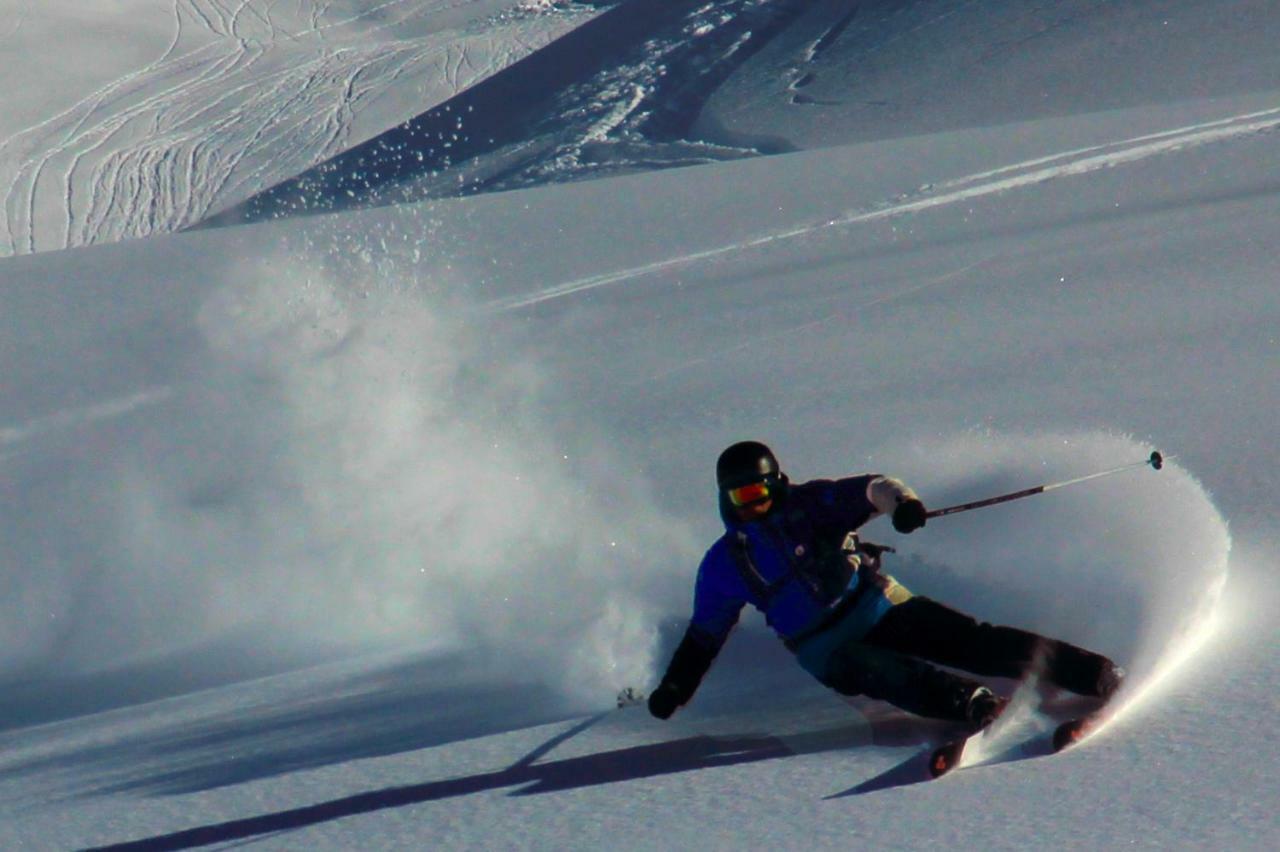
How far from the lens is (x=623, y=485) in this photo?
7.50 meters

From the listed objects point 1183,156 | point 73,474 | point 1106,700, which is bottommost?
point 1106,700

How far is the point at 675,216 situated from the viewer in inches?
499

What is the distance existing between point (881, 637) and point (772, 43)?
19694 mm

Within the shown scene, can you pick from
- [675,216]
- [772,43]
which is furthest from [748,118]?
[675,216]

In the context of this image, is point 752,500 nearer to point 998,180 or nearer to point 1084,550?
point 1084,550

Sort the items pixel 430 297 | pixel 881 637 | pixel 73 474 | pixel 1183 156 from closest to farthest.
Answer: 1. pixel 881 637
2. pixel 73 474
3. pixel 430 297
4. pixel 1183 156

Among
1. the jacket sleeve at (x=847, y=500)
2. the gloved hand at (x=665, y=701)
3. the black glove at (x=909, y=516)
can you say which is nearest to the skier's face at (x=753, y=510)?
the jacket sleeve at (x=847, y=500)

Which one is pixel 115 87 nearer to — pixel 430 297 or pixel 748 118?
pixel 748 118

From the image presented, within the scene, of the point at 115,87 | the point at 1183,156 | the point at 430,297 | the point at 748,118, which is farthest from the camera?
the point at 115,87

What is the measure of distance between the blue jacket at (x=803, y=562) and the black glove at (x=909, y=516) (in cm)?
24

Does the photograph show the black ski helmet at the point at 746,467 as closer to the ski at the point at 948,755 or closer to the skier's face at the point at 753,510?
the skier's face at the point at 753,510

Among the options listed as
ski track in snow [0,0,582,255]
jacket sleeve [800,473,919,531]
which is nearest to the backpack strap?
jacket sleeve [800,473,919,531]

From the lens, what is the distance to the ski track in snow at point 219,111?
859 inches

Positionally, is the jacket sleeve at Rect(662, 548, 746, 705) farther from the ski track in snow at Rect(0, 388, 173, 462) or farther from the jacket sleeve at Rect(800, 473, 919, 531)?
the ski track in snow at Rect(0, 388, 173, 462)
